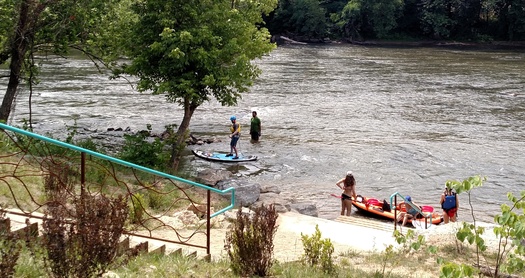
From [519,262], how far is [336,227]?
19.7ft

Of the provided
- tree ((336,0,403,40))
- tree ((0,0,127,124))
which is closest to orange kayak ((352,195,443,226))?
tree ((0,0,127,124))

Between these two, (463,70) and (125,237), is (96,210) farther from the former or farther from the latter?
(463,70)

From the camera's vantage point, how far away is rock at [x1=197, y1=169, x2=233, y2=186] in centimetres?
1675

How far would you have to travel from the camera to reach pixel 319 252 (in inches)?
321

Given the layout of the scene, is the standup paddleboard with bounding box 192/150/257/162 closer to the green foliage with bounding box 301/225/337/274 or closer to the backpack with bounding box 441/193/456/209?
the backpack with bounding box 441/193/456/209

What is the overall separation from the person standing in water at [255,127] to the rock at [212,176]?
14.1ft

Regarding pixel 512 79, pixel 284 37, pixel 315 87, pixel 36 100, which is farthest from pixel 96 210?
pixel 284 37

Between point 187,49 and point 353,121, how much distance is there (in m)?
12.8

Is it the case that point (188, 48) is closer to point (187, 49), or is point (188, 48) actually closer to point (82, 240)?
point (187, 49)

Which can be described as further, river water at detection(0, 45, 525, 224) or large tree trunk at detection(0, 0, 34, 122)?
river water at detection(0, 45, 525, 224)

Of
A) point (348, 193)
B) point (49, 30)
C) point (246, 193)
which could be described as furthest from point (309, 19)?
point (348, 193)

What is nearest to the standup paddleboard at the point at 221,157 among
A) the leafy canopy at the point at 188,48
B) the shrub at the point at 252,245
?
the leafy canopy at the point at 188,48

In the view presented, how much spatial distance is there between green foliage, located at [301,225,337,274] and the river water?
281 inches

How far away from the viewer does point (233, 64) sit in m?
16.9
